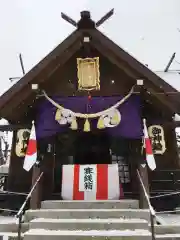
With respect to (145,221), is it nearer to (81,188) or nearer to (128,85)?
(81,188)

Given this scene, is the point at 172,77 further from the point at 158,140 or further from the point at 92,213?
the point at 92,213

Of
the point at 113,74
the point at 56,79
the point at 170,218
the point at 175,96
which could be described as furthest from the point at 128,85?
the point at 170,218

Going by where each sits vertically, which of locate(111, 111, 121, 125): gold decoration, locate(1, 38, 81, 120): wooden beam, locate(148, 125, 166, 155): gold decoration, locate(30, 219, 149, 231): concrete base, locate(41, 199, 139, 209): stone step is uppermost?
locate(1, 38, 81, 120): wooden beam

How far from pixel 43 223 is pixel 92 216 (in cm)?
140

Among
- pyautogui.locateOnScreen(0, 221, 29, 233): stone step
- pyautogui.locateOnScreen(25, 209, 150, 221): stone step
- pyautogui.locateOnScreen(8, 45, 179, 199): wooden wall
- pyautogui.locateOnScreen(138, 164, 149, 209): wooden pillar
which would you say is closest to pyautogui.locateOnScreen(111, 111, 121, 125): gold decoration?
pyautogui.locateOnScreen(8, 45, 179, 199): wooden wall

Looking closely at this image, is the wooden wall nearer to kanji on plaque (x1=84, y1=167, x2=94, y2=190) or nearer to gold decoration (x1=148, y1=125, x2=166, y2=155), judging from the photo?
gold decoration (x1=148, y1=125, x2=166, y2=155)

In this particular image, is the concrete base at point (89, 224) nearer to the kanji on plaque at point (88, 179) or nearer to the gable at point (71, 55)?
the kanji on plaque at point (88, 179)

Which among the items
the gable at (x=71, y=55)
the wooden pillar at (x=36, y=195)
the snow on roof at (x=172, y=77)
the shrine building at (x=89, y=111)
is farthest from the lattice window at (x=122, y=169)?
the snow on roof at (x=172, y=77)

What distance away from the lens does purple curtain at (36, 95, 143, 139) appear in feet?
31.2

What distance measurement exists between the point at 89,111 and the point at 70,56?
204 centimetres

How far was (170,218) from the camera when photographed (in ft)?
29.1

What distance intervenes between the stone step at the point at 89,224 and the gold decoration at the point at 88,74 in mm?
4656

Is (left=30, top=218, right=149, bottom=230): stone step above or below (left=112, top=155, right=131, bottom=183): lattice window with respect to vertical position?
below

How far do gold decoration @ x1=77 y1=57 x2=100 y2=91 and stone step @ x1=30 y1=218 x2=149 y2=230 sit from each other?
466 centimetres
